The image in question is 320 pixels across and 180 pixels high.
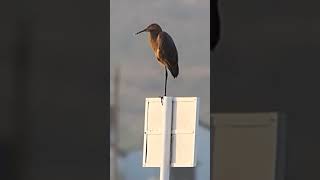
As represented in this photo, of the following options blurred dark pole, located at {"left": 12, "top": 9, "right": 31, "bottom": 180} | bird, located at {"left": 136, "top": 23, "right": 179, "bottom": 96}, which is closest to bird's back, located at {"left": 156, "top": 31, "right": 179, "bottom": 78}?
bird, located at {"left": 136, "top": 23, "right": 179, "bottom": 96}

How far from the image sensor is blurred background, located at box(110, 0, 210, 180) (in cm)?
450

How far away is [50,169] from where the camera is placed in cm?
471

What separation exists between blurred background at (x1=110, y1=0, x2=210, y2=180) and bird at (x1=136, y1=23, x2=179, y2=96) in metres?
0.03

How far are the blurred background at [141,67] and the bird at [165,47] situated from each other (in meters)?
0.03

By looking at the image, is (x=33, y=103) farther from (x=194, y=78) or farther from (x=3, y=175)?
(x=194, y=78)

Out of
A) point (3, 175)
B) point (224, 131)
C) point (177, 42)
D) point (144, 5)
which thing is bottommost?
point (3, 175)

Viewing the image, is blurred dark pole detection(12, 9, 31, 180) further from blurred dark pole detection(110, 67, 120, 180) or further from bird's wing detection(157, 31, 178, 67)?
bird's wing detection(157, 31, 178, 67)

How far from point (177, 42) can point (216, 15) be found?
1.25 feet

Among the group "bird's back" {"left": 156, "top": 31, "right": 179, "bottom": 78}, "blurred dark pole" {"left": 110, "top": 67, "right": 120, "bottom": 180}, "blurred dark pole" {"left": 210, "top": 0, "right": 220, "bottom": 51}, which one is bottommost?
"blurred dark pole" {"left": 110, "top": 67, "right": 120, "bottom": 180}

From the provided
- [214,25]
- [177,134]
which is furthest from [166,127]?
[214,25]

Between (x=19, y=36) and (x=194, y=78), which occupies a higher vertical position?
(x=19, y=36)

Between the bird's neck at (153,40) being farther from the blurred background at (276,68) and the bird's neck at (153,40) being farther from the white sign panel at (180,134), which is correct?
the white sign panel at (180,134)

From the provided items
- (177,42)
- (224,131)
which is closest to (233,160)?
(224,131)

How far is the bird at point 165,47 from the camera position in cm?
455
